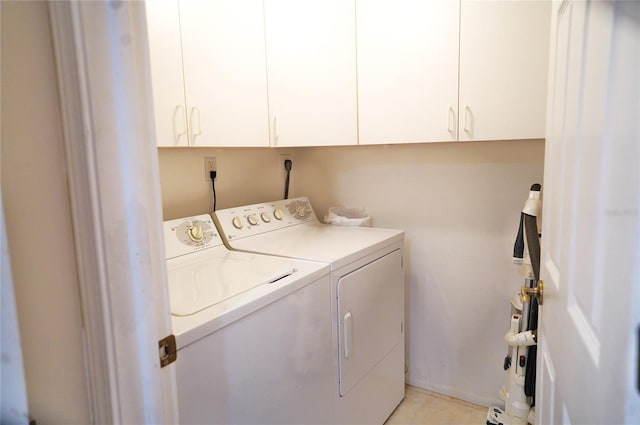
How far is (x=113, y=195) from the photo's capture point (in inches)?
26.3

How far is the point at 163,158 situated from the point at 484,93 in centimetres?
143

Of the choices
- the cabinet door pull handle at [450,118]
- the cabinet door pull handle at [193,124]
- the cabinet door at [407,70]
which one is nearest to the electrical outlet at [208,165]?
the cabinet door pull handle at [193,124]

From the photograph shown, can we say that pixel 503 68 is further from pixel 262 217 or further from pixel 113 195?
pixel 113 195

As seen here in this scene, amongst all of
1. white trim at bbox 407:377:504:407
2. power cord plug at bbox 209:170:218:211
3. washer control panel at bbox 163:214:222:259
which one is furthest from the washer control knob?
white trim at bbox 407:377:504:407

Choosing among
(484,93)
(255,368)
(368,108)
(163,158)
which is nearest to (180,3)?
(163,158)

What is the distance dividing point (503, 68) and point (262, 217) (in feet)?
4.27

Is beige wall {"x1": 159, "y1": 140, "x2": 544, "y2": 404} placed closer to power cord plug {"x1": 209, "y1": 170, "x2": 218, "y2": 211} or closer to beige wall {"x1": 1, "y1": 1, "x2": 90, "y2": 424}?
power cord plug {"x1": 209, "y1": 170, "x2": 218, "y2": 211}

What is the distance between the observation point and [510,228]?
2016 mm

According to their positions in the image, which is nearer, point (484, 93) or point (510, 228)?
point (484, 93)

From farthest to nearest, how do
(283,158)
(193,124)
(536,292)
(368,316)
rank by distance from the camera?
(283,158)
(368,316)
(193,124)
(536,292)

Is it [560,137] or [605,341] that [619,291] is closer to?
[605,341]

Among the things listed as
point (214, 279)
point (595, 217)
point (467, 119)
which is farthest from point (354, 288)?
point (595, 217)

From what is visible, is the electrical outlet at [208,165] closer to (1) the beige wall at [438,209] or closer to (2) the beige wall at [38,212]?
(1) the beige wall at [438,209]

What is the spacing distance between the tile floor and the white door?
1.28m
